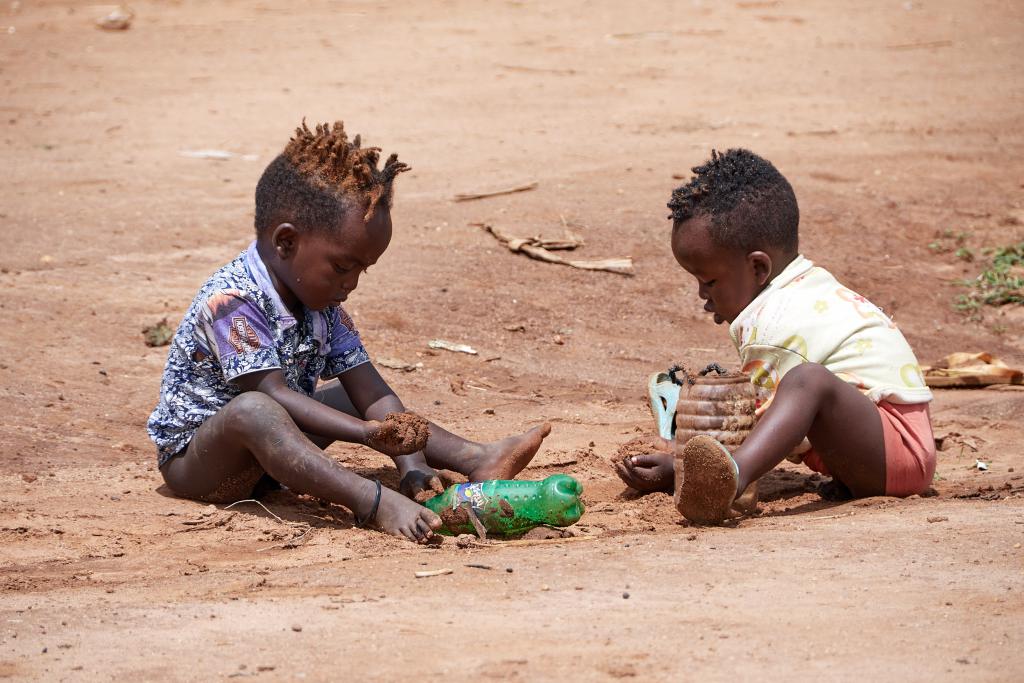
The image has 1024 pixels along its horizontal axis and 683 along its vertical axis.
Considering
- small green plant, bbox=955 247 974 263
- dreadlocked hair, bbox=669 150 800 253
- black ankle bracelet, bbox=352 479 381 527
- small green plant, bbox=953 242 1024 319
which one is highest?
dreadlocked hair, bbox=669 150 800 253

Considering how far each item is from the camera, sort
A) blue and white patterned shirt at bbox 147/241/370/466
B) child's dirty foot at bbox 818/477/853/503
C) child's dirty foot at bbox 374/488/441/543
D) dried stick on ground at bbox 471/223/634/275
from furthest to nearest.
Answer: dried stick on ground at bbox 471/223/634/275
child's dirty foot at bbox 818/477/853/503
blue and white patterned shirt at bbox 147/241/370/466
child's dirty foot at bbox 374/488/441/543

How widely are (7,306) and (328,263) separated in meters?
3.06

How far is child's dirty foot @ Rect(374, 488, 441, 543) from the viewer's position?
13.1ft

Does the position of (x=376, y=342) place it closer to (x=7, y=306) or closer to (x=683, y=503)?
(x=7, y=306)

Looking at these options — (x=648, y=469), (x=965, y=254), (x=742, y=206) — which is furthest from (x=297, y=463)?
(x=965, y=254)

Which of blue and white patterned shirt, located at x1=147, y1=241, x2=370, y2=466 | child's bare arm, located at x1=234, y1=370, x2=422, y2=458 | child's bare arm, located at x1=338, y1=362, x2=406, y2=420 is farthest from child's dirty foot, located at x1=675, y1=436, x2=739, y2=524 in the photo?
blue and white patterned shirt, located at x1=147, y1=241, x2=370, y2=466

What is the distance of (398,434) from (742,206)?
4.81ft

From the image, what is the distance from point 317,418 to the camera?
4.15m

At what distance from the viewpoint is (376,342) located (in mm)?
6734

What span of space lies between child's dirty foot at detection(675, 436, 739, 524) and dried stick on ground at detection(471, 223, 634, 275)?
397cm

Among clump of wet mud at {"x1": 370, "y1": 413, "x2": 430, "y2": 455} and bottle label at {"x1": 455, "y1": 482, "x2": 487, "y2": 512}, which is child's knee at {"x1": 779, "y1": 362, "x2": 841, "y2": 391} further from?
clump of wet mud at {"x1": 370, "y1": 413, "x2": 430, "y2": 455}

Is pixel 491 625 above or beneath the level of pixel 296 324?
beneath

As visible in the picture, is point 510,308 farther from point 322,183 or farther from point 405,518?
point 405,518

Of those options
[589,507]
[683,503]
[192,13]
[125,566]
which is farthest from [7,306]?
[192,13]
